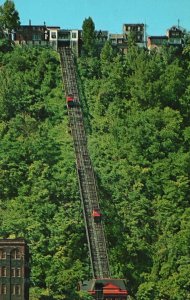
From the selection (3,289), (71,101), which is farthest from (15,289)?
(71,101)

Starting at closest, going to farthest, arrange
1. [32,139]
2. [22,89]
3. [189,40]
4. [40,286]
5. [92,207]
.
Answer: [40,286] → [92,207] → [32,139] → [22,89] → [189,40]

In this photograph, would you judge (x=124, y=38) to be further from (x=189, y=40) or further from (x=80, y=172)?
(x=80, y=172)

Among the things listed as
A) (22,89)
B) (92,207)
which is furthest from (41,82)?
(92,207)

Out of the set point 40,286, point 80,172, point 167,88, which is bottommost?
point 40,286

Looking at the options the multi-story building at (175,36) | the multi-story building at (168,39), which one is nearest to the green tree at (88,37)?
the multi-story building at (168,39)

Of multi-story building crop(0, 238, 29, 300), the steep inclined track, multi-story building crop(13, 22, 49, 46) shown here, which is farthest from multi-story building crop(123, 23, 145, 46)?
multi-story building crop(0, 238, 29, 300)

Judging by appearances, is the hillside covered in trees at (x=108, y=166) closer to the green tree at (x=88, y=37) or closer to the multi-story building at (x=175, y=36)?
the green tree at (x=88, y=37)

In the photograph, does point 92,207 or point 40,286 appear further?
point 92,207
